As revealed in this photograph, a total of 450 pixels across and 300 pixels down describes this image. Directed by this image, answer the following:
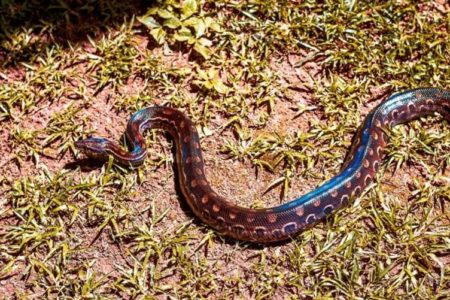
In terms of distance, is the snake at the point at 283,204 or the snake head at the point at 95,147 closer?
the snake at the point at 283,204

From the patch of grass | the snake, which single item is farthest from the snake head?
the patch of grass

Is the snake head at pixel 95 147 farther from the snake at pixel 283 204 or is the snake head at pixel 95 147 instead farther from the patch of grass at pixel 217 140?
the patch of grass at pixel 217 140

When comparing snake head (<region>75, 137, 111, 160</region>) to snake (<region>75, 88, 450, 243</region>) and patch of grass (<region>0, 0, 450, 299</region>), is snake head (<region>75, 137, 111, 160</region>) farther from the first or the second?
patch of grass (<region>0, 0, 450, 299</region>)

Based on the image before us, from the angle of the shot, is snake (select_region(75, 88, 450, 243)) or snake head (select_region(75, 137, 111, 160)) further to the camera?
snake head (select_region(75, 137, 111, 160))

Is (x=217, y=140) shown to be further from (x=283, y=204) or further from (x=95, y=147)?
(x=95, y=147)

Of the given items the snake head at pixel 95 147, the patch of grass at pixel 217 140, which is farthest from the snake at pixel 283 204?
the patch of grass at pixel 217 140

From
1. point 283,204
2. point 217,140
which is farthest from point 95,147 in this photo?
point 283,204
